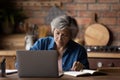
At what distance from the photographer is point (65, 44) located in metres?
3.11

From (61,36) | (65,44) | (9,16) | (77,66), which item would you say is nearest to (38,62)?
(77,66)

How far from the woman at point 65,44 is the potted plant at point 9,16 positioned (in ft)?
4.38

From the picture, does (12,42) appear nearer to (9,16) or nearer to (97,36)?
(9,16)

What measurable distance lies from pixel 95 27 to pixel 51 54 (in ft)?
6.11

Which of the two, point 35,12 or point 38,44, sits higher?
point 35,12

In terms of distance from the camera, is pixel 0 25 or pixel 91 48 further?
pixel 0 25

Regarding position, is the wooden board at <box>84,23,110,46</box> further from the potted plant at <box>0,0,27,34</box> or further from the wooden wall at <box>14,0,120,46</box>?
the potted plant at <box>0,0,27,34</box>

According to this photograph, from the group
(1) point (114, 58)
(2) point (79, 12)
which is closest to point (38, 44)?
(1) point (114, 58)

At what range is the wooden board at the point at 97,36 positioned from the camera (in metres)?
4.21

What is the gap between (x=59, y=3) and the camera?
14.4 ft

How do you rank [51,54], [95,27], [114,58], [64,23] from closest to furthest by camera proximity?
[51,54] → [64,23] → [114,58] → [95,27]

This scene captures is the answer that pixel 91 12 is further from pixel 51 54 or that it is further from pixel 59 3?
pixel 51 54

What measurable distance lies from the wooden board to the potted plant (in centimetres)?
89

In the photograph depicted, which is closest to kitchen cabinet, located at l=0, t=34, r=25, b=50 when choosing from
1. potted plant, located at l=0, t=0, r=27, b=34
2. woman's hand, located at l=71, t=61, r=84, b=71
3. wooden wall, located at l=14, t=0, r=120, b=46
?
potted plant, located at l=0, t=0, r=27, b=34
